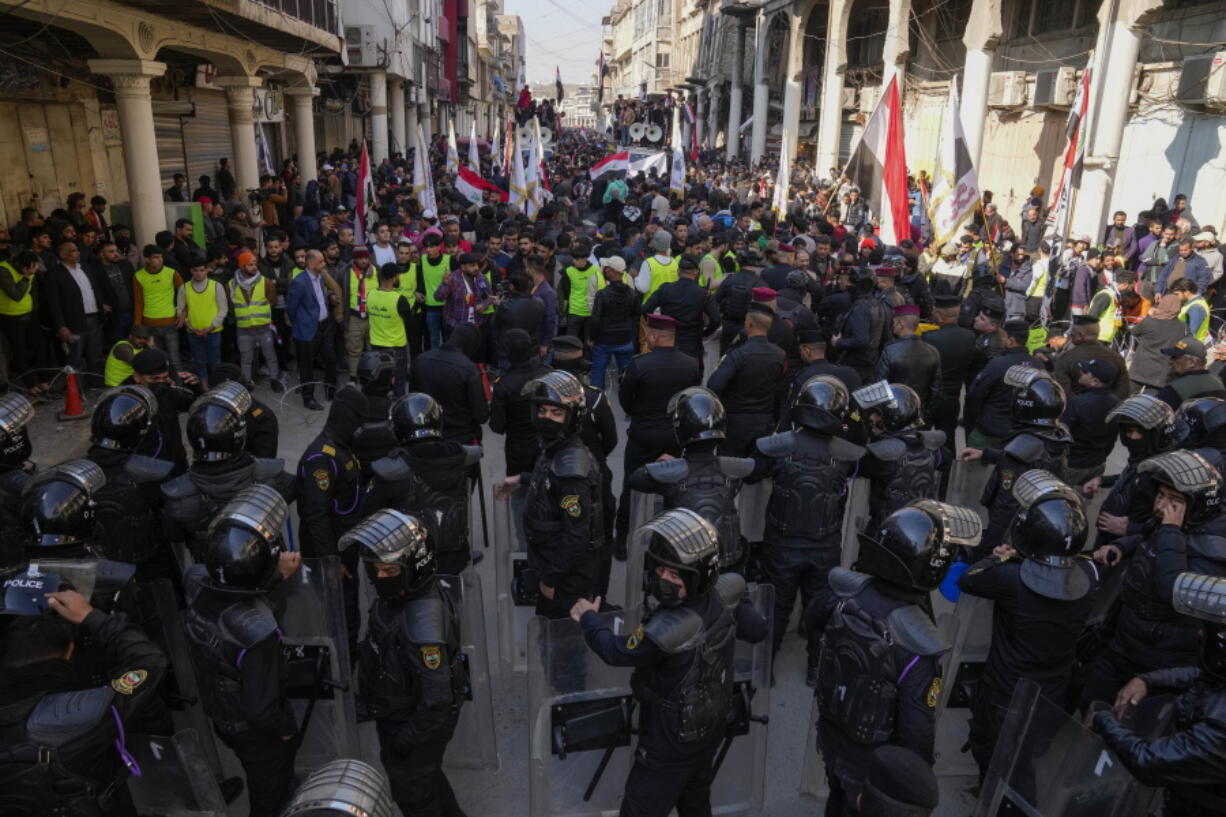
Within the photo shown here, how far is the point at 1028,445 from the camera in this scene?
480 centimetres

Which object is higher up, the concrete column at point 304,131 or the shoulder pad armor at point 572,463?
the concrete column at point 304,131

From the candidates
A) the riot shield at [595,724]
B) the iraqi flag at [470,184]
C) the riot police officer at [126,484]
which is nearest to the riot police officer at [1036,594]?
the riot shield at [595,724]

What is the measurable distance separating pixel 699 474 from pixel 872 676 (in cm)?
154

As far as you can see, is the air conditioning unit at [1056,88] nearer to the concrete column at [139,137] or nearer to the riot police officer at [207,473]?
the concrete column at [139,137]

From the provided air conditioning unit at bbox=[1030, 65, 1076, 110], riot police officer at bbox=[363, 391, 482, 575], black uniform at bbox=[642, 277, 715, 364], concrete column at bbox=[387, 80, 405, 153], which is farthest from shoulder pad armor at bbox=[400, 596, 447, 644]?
concrete column at bbox=[387, 80, 405, 153]

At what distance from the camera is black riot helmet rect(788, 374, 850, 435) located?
4.57 metres

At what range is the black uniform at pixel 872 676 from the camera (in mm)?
2943

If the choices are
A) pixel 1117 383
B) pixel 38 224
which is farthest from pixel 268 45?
pixel 1117 383

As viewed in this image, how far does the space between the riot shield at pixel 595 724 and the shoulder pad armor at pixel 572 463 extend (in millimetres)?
782

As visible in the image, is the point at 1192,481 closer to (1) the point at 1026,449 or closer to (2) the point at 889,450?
(1) the point at 1026,449

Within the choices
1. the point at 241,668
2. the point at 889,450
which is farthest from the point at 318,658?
the point at 889,450

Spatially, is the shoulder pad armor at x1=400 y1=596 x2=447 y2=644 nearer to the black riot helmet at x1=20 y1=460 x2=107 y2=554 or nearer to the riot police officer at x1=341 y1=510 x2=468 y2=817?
the riot police officer at x1=341 y1=510 x2=468 y2=817

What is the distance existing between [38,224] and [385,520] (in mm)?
8929

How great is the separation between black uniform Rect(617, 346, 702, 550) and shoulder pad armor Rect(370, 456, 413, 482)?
1.83 metres
